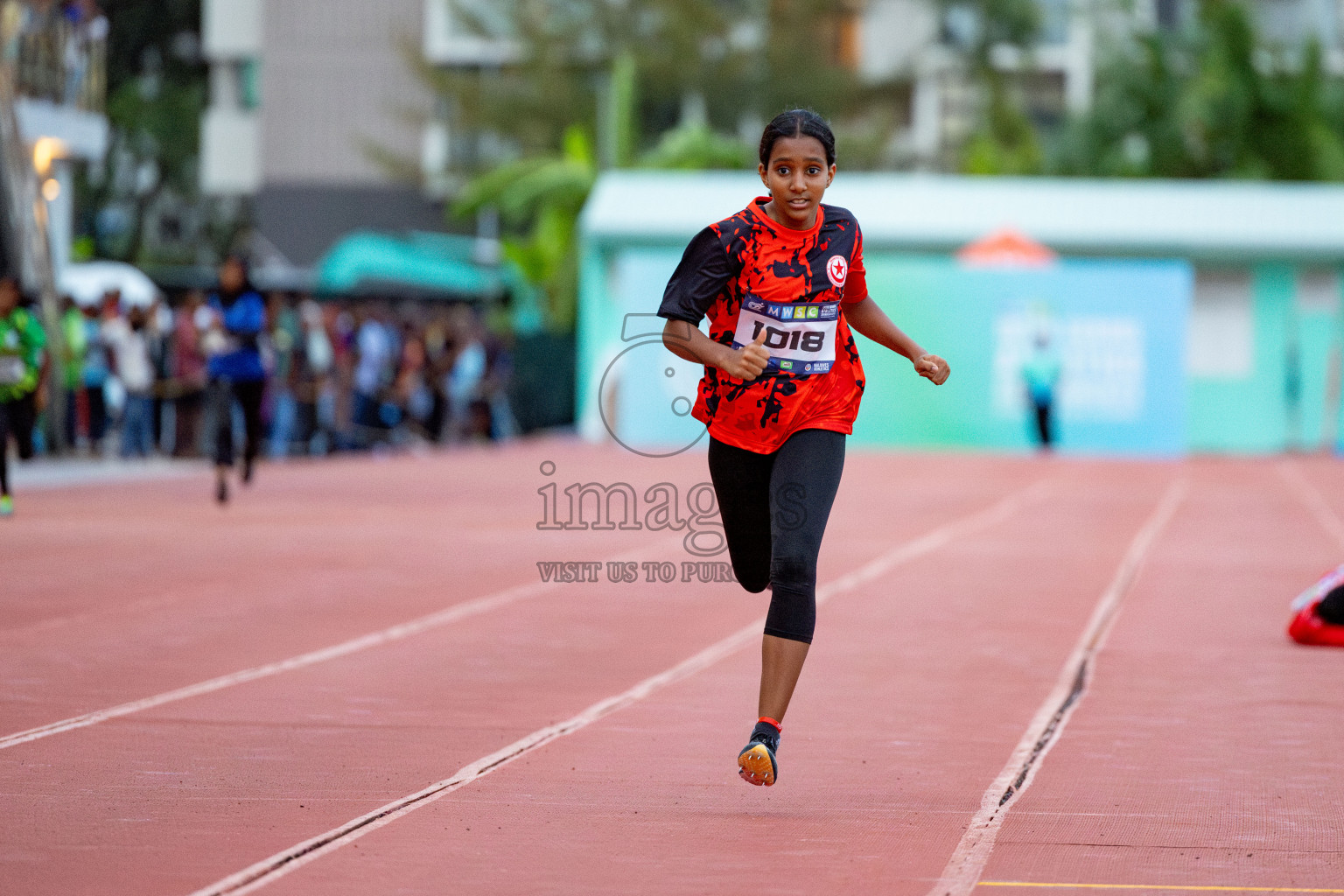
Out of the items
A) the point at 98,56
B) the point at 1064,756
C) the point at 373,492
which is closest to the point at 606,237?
the point at 98,56

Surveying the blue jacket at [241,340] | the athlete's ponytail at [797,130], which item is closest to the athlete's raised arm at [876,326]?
the athlete's ponytail at [797,130]

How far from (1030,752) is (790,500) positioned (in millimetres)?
1546

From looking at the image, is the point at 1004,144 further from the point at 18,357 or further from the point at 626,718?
the point at 626,718

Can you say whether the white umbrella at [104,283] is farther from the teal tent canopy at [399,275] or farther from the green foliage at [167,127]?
the green foliage at [167,127]

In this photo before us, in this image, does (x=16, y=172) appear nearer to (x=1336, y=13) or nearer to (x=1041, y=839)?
(x=1041, y=839)

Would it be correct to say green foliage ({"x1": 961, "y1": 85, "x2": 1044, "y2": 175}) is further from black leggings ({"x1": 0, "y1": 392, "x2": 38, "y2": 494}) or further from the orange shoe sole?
the orange shoe sole

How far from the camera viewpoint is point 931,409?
3366 centimetres

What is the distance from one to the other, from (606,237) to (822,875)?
3041 cm

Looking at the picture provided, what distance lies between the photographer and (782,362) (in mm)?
6098

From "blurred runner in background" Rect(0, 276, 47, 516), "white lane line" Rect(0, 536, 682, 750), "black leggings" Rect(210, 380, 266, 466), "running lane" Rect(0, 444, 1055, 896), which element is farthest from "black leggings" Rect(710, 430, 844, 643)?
"black leggings" Rect(210, 380, 266, 466)

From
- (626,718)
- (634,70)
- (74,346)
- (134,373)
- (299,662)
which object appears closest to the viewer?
(626,718)

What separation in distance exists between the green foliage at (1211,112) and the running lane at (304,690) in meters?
32.4

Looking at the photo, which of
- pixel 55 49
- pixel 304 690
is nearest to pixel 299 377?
pixel 55 49

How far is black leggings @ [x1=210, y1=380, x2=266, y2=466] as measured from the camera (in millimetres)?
17234
